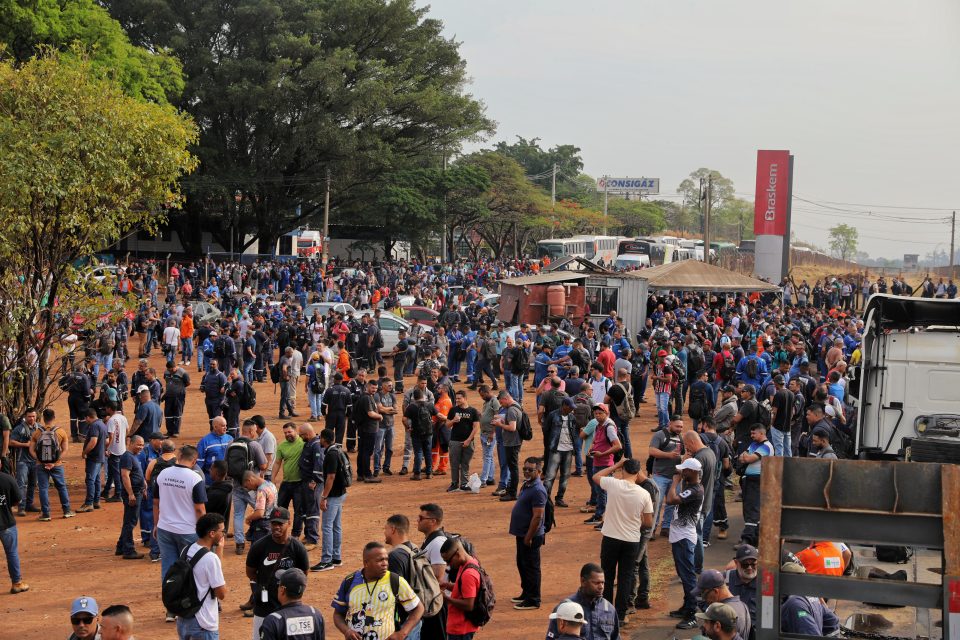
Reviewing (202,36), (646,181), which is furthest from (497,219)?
(646,181)

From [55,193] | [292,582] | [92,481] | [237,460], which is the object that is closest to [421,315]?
[55,193]

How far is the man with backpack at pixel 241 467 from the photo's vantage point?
11.9 m

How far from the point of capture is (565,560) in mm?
12062

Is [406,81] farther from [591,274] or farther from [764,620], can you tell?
[764,620]

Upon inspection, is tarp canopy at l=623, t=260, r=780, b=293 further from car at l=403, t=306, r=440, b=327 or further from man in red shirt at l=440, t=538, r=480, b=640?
man in red shirt at l=440, t=538, r=480, b=640

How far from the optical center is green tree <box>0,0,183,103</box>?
126ft

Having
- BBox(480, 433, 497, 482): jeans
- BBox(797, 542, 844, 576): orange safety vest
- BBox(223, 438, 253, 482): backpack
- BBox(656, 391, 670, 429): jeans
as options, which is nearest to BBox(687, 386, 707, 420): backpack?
BBox(656, 391, 670, 429): jeans

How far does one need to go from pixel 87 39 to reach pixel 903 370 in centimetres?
3776

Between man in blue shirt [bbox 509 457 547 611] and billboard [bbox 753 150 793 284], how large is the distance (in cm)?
4473

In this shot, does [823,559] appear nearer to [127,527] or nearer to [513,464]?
[513,464]

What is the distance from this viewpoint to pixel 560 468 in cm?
1455

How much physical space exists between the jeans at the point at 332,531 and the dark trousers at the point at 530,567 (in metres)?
2.40

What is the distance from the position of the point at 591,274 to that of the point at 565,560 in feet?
63.3

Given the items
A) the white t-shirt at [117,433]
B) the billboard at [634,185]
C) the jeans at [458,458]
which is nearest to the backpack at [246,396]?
the white t-shirt at [117,433]
